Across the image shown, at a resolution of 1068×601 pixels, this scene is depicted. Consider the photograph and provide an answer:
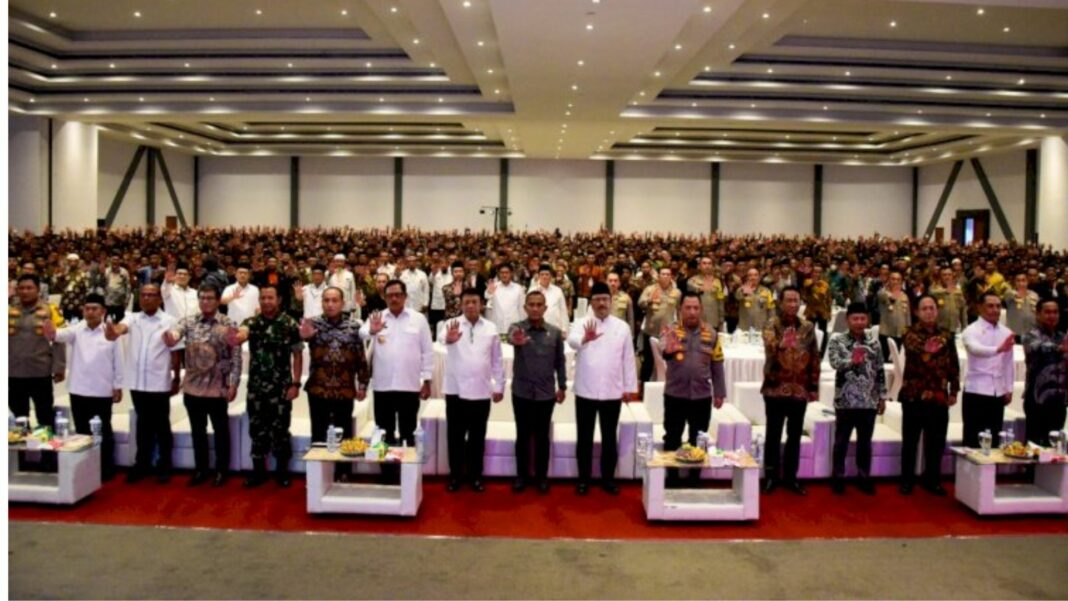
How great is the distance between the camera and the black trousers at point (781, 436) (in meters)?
6.38

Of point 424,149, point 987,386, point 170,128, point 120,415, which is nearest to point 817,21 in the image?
point 987,386

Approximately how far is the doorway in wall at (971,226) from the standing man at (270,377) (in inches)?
1080

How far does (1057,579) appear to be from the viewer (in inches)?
192

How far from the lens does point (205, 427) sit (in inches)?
256

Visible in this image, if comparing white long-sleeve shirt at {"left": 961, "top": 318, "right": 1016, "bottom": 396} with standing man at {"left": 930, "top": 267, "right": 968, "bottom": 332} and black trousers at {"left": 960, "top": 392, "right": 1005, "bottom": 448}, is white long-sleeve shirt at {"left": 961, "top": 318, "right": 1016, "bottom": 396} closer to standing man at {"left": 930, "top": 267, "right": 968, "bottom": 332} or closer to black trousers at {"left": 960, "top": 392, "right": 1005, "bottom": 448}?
black trousers at {"left": 960, "top": 392, "right": 1005, "bottom": 448}

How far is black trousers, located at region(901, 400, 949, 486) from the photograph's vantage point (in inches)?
256

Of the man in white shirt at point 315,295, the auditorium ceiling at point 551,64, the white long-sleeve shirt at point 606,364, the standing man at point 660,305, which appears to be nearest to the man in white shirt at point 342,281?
the man in white shirt at point 315,295

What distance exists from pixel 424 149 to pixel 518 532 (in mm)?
26276

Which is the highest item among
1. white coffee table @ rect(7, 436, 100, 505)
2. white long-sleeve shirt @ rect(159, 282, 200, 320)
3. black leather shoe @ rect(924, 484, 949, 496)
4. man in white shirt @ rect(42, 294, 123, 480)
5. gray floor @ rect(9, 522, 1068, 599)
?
white long-sleeve shirt @ rect(159, 282, 200, 320)

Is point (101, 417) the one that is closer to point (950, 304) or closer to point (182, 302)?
point (182, 302)

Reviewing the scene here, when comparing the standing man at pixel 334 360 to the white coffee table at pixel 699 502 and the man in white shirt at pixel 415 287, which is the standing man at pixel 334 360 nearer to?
the white coffee table at pixel 699 502

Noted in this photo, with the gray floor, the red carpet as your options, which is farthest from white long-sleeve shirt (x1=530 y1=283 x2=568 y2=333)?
the gray floor

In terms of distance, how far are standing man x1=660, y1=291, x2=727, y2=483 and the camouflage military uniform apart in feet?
8.97

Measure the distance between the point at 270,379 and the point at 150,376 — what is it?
87 centimetres
